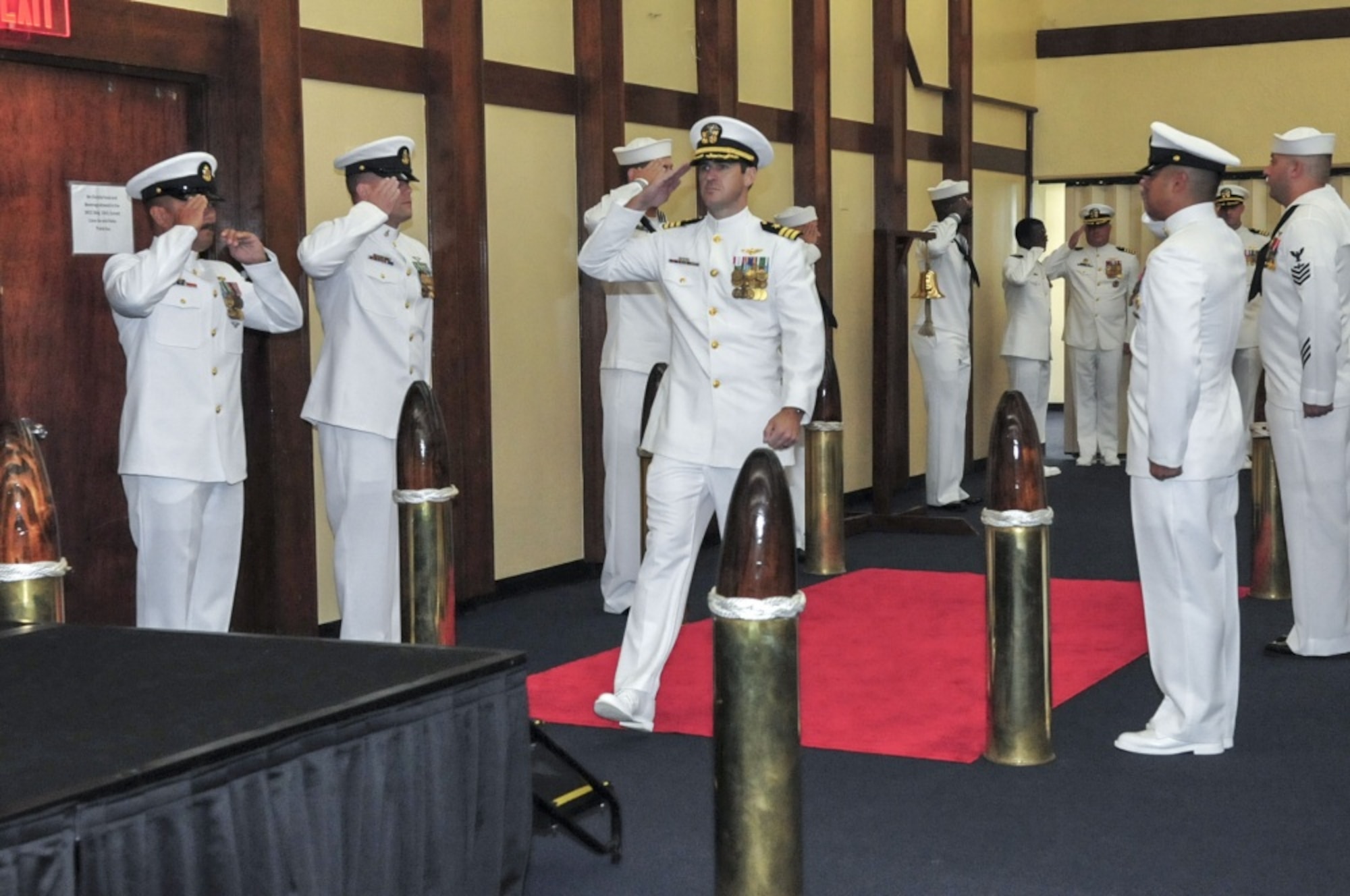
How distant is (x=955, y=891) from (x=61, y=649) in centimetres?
186

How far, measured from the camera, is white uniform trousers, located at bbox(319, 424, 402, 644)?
567 centimetres

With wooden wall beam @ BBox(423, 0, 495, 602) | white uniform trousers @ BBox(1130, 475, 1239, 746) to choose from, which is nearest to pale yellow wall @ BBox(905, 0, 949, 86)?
wooden wall beam @ BBox(423, 0, 495, 602)

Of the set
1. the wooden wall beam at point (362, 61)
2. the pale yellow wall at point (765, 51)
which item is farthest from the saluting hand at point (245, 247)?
the pale yellow wall at point (765, 51)

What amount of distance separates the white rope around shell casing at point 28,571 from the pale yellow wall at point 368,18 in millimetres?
3387

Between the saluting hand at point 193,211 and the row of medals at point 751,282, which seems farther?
the saluting hand at point 193,211

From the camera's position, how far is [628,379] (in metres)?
7.12

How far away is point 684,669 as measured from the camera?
5.73 metres

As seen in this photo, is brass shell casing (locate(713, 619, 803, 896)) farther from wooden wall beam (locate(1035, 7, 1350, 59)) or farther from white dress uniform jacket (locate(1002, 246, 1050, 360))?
wooden wall beam (locate(1035, 7, 1350, 59))

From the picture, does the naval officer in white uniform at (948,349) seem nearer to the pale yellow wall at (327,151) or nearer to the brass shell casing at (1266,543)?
the brass shell casing at (1266,543)

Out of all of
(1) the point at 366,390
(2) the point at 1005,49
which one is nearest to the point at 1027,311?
(2) the point at 1005,49

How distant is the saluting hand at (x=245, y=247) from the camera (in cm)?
534

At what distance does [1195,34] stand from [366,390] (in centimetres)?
900

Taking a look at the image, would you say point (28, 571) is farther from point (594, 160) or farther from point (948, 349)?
point (948, 349)

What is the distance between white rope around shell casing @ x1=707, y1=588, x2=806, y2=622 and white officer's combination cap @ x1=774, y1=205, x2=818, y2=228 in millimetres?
6444
